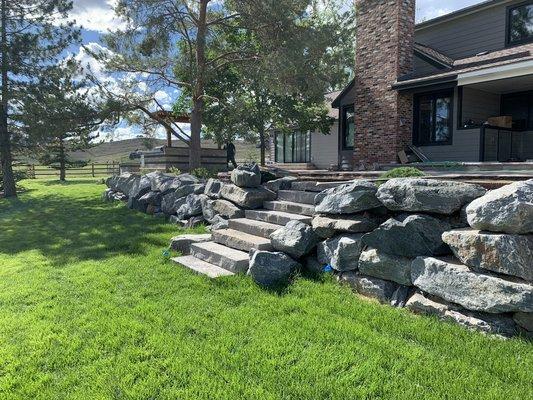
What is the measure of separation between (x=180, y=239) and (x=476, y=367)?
4.23 metres

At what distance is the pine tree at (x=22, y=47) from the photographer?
13.7 meters

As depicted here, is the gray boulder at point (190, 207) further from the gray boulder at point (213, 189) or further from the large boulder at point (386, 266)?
the large boulder at point (386, 266)

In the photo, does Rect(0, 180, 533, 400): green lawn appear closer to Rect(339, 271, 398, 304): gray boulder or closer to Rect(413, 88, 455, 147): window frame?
Rect(339, 271, 398, 304): gray boulder

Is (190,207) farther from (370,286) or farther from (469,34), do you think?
(469,34)

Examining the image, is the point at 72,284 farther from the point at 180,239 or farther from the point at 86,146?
the point at 86,146

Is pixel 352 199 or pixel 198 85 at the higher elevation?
pixel 198 85

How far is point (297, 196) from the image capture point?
225 inches

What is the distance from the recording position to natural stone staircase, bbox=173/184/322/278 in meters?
4.75

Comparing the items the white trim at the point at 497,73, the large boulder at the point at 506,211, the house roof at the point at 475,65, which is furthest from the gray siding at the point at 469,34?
Result: the large boulder at the point at 506,211

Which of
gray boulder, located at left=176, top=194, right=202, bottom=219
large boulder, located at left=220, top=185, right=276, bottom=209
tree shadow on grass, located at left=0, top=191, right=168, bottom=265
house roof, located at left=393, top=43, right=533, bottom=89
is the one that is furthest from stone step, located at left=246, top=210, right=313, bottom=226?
house roof, located at left=393, top=43, right=533, bottom=89

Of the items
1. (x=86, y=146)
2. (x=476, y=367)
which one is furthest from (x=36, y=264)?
(x=86, y=146)

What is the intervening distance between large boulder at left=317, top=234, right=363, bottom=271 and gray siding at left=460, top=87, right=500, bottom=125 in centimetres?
805

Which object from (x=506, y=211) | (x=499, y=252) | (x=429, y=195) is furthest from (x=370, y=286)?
(x=506, y=211)

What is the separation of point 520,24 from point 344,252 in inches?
436
